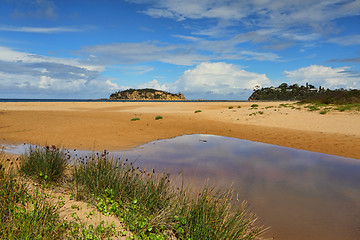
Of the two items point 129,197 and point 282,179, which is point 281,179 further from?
point 129,197

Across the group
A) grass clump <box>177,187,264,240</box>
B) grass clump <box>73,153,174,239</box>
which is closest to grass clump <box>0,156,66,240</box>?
grass clump <box>73,153,174,239</box>

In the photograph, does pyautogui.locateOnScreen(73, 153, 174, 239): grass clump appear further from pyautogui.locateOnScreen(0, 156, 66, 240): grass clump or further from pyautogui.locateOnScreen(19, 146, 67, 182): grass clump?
pyautogui.locateOnScreen(0, 156, 66, 240): grass clump

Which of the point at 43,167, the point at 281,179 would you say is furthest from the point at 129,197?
the point at 281,179

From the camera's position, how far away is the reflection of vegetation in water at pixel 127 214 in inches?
166

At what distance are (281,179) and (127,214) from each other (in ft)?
19.2

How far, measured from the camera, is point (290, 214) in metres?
5.91

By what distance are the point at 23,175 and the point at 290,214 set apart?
24.4 ft

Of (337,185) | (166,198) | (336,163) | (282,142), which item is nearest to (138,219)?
(166,198)

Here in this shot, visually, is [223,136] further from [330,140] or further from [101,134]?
Answer: [101,134]

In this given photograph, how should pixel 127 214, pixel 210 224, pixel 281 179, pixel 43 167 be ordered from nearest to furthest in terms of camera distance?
pixel 210 224 < pixel 127 214 < pixel 43 167 < pixel 281 179

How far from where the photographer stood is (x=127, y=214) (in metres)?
4.97

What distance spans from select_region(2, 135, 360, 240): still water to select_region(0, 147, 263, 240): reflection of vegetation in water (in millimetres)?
1312

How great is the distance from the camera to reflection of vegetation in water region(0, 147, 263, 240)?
4216mm

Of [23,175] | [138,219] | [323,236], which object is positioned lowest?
[323,236]
